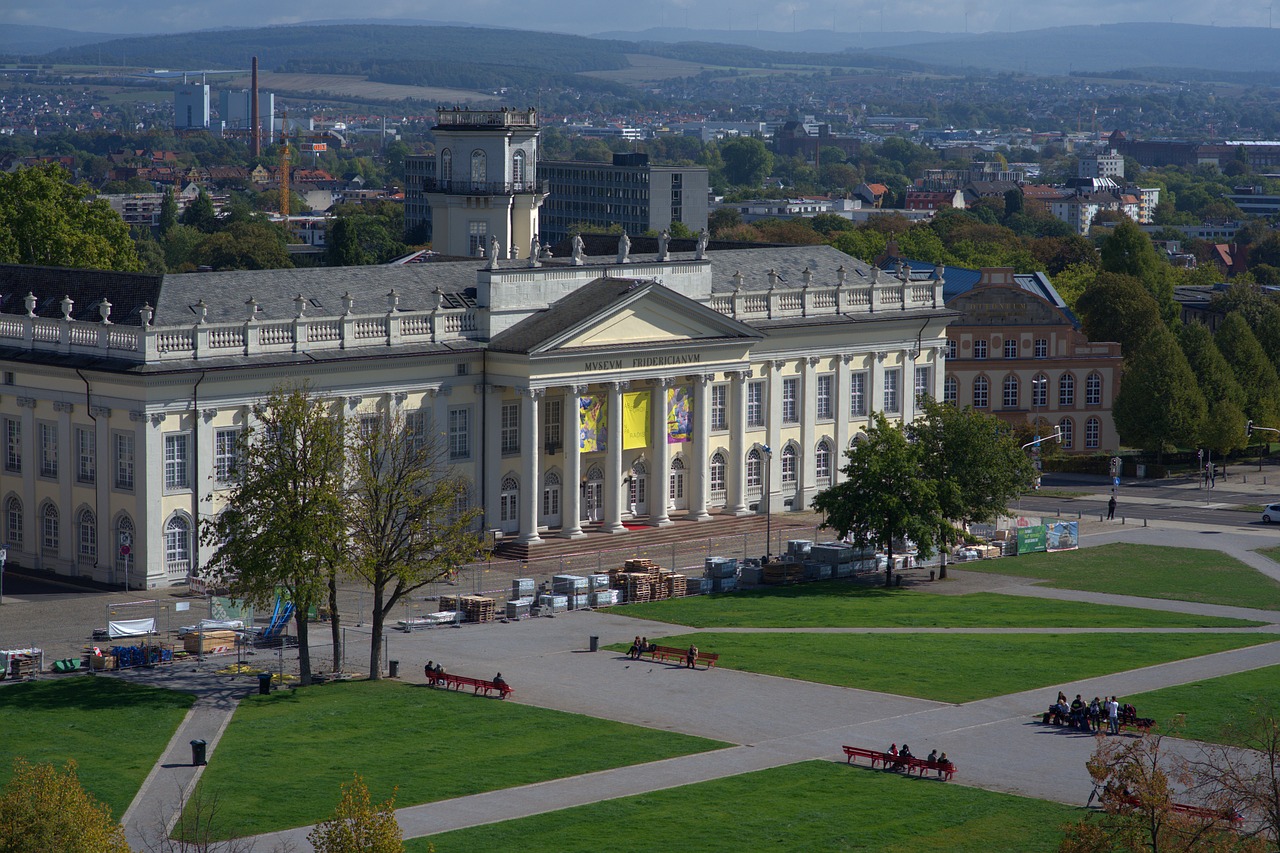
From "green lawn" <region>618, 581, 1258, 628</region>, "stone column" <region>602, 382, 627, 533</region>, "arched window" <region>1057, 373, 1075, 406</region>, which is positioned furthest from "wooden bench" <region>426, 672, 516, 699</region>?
"arched window" <region>1057, 373, 1075, 406</region>

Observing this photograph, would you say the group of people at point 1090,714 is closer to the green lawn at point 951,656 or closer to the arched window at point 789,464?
the green lawn at point 951,656

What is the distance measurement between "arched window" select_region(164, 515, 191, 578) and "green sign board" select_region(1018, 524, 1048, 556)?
38.1 meters

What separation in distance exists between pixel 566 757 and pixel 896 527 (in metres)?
31.0

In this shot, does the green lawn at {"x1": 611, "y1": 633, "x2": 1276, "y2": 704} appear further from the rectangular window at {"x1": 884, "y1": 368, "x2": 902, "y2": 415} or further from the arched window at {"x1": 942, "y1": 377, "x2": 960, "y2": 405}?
the arched window at {"x1": 942, "y1": 377, "x2": 960, "y2": 405}

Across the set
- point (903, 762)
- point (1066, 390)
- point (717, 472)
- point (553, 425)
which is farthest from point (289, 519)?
point (1066, 390)

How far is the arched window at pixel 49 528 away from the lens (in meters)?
84.4

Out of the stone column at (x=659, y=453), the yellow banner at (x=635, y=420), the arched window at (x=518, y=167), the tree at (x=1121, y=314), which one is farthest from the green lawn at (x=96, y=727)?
the tree at (x=1121, y=314)

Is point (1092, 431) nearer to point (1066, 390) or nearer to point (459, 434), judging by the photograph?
point (1066, 390)

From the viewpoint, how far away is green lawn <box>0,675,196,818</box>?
184ft

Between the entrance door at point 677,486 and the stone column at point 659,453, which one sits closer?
the stone column at point 659,453

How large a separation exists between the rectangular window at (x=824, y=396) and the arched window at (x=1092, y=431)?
31.7 meters

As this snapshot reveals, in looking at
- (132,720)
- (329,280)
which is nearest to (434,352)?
(329,280)

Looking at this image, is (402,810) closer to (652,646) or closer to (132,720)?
→ (132,720)

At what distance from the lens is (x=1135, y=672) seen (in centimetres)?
7094
